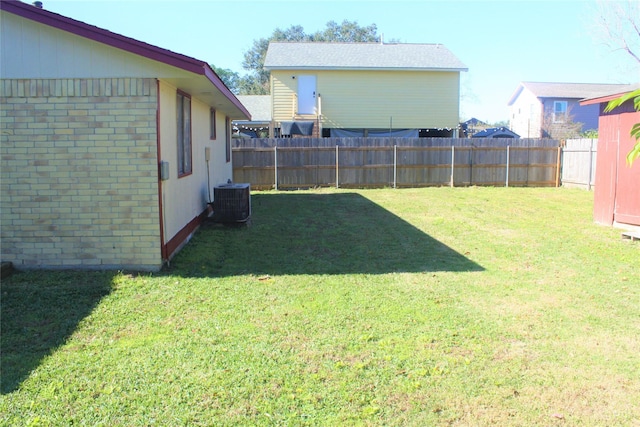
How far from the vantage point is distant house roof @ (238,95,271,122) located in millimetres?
25406

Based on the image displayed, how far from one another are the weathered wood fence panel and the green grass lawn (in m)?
10.3

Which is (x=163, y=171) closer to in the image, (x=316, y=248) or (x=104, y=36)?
(x=104, y=36)

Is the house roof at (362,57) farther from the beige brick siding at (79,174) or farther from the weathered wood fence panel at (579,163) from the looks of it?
the beige brick siding at (79,174)

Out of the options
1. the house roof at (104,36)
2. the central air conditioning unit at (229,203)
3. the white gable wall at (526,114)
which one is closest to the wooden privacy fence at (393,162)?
the central air conditioning unit at (229,203)

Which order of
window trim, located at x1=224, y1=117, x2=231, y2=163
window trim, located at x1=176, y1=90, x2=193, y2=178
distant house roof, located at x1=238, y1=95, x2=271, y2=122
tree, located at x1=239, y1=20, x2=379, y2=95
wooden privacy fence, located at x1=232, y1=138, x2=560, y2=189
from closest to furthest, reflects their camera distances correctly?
window trim, located at x1=176, y1=90, x2=193, y2=178 < window trim, located at x1=224, y1=117, x2=231, y2=163 < wooden privacy fence, located at x1=232, y1=138, x2=560, y2=189 < distant house roof, located at x1=238, y1=95, x2=271, y2=122 < tree, located at x1=239, y1=20, x2=379, y2=95

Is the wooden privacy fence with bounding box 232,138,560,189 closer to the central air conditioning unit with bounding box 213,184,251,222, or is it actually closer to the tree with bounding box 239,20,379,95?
the central air conditioning unit with bounding box 213,184,251,222

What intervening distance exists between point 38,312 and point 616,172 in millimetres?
10031

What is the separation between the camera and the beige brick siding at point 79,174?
6.71 metres

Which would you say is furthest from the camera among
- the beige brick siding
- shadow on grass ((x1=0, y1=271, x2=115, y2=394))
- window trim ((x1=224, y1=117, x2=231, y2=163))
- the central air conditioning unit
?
window trim ((x1=224, y1=117, x2=231, y2=163))

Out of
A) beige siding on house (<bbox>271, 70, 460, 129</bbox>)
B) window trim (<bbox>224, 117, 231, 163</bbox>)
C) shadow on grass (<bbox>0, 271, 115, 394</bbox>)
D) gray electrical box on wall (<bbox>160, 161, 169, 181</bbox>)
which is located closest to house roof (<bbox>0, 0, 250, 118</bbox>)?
gray electrical box on wall (<bbox>160, 161, 169, 181</bbox>)

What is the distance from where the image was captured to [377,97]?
2427 cm

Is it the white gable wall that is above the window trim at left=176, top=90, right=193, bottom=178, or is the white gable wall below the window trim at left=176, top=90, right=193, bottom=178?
above

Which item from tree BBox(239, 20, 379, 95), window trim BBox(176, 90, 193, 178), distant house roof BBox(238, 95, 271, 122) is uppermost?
tree BBox(239, 20, 379, 95)

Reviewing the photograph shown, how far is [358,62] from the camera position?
79.5ft
